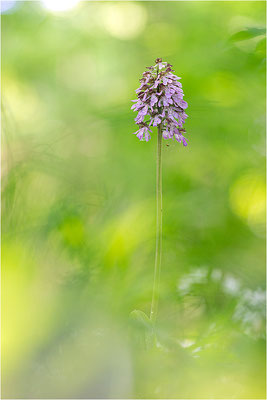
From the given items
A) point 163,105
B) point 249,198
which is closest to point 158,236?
point 163,105

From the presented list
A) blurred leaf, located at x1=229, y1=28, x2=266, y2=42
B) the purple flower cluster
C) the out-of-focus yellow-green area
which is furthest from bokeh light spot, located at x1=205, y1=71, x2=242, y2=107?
the purple flower cluster

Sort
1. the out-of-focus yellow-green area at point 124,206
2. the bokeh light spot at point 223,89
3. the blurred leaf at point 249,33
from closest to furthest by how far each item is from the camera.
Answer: the out-of-focus yellow-green area at point 124,206 < the blurred leaf at point 249,33 < the bokeh light spot at point 223,89

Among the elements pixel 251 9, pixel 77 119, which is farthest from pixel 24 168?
pixel 251 9

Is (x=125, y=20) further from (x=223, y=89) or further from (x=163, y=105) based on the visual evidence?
(x=163, y=105)

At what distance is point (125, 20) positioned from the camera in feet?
2.93

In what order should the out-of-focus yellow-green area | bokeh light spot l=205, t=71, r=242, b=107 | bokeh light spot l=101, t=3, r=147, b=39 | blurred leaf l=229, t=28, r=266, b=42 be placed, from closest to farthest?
1. the out-of-focus yellow-green area
2. blurred leaf l=229, t=28, r=266, b=42
3. bokeh light spot l=205, t=71, r=242, b=107
4. bokeh light spot l=101, t=3, r=147, b=39

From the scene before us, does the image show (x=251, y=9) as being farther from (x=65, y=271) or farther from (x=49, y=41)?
(x=65, y=271)

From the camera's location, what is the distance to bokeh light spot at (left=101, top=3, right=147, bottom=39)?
34.6 inches

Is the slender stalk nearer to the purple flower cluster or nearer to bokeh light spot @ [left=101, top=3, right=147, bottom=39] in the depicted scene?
the purple flower cluster

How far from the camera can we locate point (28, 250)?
476 millimetres

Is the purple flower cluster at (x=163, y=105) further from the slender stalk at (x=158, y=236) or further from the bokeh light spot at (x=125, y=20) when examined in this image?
the bokeh light spot at (x=125, y=20)

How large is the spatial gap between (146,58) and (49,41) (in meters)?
0.29

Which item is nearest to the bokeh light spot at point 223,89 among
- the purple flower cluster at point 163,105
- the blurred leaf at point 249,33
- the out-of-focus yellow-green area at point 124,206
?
the out-of-focus yellow-green area at point 124,206

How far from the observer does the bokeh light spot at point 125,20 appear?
2.89 ft
